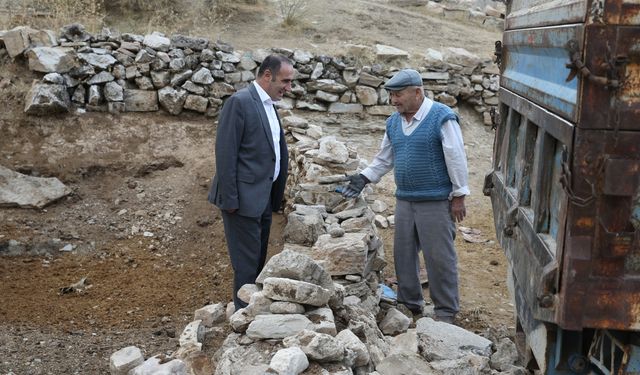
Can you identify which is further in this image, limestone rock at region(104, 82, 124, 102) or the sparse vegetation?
the sparse vegetation

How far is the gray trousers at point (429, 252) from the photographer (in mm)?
4855

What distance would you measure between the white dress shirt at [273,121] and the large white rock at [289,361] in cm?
206

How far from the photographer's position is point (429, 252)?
4.93 meters

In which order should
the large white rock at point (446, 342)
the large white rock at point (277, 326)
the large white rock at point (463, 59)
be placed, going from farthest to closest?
1. the large white rock at point (463, 59)
2. the large white rock at point (446, 342)
3. the large white rock at point (277, 326)

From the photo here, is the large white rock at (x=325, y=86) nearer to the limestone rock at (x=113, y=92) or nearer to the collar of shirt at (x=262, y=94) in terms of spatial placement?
the limestone rock at (x=113, y=92)

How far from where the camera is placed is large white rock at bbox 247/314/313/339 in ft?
10.3

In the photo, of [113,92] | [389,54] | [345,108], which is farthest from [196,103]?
[389,54]

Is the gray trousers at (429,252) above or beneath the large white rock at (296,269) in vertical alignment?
beneath

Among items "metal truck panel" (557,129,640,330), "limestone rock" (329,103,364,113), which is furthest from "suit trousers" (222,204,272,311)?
"limestone rock" (329,103,364,113)

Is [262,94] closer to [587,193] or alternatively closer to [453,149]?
[453,149]

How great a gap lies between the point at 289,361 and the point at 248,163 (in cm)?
203

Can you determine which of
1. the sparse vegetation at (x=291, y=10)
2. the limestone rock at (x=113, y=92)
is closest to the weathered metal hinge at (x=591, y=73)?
the limestone rock at (x=113, y=92)

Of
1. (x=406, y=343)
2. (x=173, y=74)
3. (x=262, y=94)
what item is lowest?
(x=406, y=343)

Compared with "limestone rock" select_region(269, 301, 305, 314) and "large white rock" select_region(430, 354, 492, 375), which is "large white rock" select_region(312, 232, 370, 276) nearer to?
"large white rock" select_region(430, 354, 492, 375)
